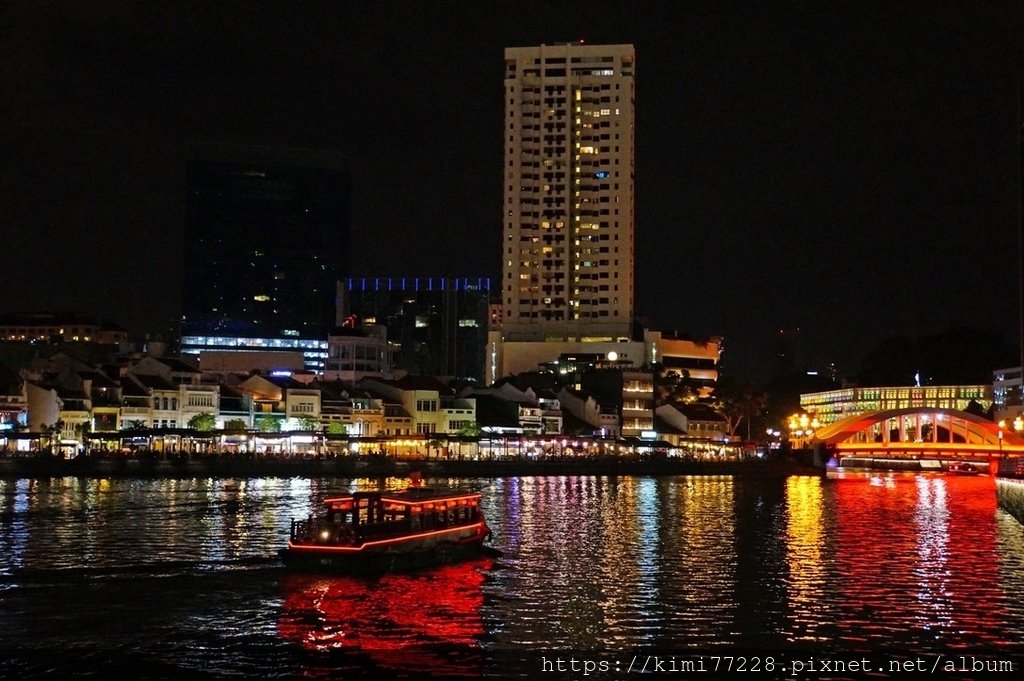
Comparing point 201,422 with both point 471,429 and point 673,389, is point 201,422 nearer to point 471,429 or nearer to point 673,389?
point 471,429

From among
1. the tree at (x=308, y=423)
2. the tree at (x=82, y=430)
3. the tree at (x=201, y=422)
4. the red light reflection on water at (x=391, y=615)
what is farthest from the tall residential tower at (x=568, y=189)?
the red light reflection on water at (x=391, y=615)

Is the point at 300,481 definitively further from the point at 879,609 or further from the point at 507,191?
the point at 507,191

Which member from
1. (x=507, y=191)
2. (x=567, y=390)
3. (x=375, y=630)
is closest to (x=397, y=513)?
(x=375, y=630)

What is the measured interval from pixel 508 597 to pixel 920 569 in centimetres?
1519

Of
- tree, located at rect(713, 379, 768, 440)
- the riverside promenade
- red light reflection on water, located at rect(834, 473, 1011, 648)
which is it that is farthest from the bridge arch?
red light reflection on water, located at rect(834, 473, 1011, 648)

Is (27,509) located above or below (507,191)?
below

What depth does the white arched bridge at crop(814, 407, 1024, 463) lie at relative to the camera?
109000mm

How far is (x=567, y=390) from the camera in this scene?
125 meters

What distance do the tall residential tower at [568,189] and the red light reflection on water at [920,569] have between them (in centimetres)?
8575

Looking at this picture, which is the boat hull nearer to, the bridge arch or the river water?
the river water

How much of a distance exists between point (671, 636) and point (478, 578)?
30.0 ft

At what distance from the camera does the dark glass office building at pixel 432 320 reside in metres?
172

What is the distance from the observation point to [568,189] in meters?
157

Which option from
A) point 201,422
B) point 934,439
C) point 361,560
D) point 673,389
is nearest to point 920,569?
point 361,560
